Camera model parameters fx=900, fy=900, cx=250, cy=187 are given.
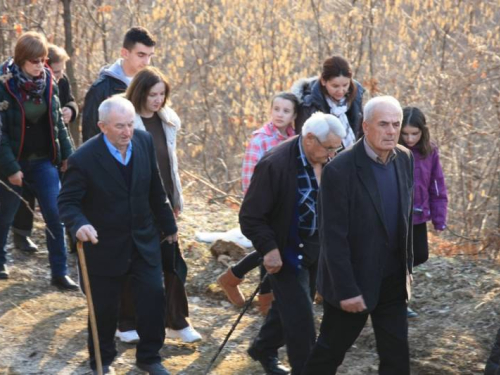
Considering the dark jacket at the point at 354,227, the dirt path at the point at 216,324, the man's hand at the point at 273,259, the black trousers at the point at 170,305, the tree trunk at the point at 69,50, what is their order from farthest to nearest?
1. the tree trunk at the point at 69,50
2. the black trousers at the point at 170,305
3. the dirt path at the point at 216,324
4. the man's hand at the point at 273,259
5. the dark jacket at the point at 354,227

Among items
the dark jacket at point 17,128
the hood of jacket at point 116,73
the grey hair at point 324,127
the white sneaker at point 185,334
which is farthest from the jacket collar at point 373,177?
the dark jacket at point 17,128

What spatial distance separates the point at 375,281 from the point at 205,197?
247 inches

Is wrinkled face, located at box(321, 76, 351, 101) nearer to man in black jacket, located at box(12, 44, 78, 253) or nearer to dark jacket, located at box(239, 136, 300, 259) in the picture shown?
dark jacket, located at box(239, 136, 300, 259)

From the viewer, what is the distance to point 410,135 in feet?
21.0

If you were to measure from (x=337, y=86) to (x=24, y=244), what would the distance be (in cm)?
339

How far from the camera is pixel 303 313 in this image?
520 centimetres

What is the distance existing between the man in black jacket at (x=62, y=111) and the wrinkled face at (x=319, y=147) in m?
2.98

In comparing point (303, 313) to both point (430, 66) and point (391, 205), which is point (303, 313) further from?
point (430, 66)

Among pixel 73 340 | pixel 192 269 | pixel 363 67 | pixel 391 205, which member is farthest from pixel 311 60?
pixel 391 205

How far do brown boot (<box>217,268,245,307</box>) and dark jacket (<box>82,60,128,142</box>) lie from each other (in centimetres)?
151

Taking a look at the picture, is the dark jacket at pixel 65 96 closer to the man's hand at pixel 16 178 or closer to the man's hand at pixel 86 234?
the man's hand at pixel 16 178

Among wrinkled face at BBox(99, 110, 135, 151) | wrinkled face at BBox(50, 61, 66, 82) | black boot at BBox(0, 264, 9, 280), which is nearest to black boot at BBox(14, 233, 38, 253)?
black boot at BBox(0, 264, 9, 280)

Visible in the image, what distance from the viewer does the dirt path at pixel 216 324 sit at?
6104 millimetres

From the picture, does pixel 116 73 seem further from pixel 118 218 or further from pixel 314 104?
pixel 118 218
